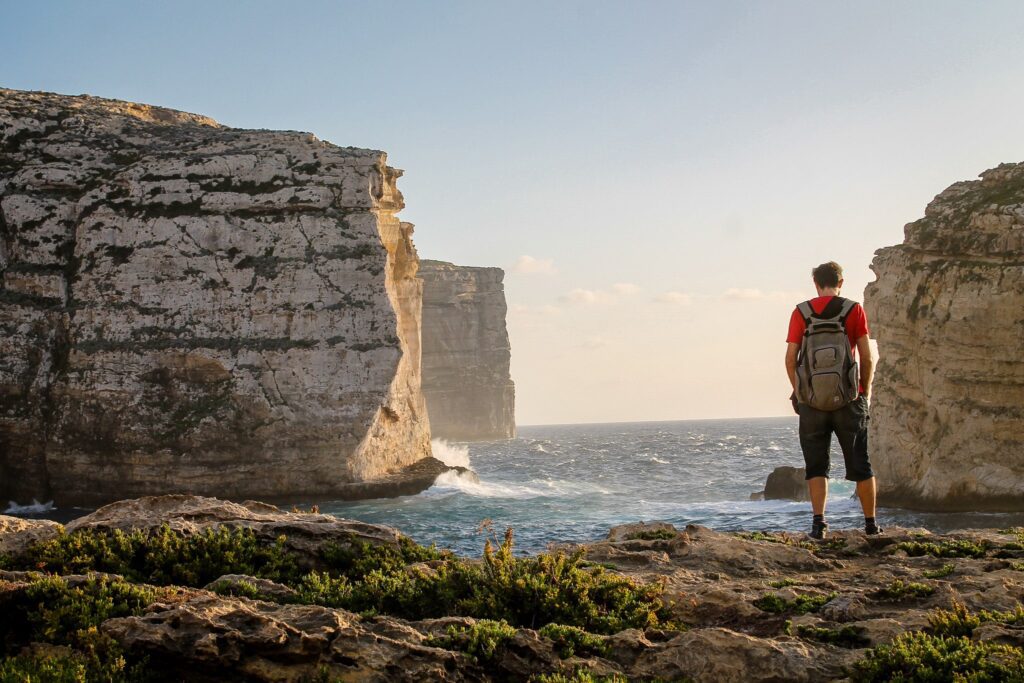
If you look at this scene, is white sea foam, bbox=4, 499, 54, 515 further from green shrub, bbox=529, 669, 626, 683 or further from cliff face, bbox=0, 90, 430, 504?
green shrub, bbox=529, 669, 626, 683

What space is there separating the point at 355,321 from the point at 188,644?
2692cm

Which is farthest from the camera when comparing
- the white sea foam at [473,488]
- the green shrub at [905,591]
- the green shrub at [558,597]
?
the white sea foam at [473,488]

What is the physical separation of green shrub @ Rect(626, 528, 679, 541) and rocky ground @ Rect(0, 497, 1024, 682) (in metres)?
1.81

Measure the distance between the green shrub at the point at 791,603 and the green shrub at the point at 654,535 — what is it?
10.2 feet

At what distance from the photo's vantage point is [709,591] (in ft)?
20.4

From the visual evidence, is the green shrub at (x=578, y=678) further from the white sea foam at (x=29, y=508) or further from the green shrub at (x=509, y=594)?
the white sea foam at (x=29, y=508)

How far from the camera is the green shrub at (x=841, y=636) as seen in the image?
5.01 metres

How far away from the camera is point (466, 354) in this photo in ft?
381

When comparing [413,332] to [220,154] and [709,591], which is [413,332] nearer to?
[220,154]

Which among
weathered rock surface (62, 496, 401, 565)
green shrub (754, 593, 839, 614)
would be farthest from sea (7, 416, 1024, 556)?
green shrub (754, 593, 839, 614)

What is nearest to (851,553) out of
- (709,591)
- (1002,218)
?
(709,591)

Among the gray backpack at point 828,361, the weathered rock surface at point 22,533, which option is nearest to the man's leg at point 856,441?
the gray backpack at point 828,361

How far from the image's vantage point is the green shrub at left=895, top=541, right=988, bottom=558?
7504 mm

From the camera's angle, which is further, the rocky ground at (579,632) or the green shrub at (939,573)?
the green shrub at (939,573)
